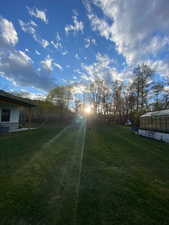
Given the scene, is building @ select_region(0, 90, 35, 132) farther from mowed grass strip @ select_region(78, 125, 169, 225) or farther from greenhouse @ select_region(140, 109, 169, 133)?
greenhouse @ select_region(140, 109, 169, 133)

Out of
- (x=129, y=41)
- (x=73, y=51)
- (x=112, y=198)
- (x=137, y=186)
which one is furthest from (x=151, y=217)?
(x=73, y=51)

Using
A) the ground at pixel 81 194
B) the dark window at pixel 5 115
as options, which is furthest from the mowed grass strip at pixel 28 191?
the dark window at pixel 5 115

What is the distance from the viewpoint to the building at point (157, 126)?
28.5ft

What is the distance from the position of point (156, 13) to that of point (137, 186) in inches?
356

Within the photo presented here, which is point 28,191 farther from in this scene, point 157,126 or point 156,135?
point 157,126

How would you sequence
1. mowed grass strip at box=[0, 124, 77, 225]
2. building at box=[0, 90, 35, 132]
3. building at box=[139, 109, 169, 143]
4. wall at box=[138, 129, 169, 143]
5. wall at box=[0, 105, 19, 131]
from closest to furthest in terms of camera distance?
1. mowed grass strip at box=[0, 124, 77, 225]
2. wall at box=[138, 129, 169, 143]
3. building at box=[139, 109, 169, 143]
4. building at box=[0, 90, 35, 132]
5. wall at box=[0, 105, 19, 131]

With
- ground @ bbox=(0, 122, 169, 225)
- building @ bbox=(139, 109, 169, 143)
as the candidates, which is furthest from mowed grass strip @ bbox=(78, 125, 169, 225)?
building @ bbox=(139, 109, 169, 143)

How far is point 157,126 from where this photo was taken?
9.73m

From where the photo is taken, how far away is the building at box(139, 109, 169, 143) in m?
8.67

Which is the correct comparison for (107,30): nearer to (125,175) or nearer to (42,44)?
(42,44)

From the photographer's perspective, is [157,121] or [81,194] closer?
[81,194]

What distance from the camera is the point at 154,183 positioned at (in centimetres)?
282

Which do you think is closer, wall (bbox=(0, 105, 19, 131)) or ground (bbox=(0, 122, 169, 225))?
ground (bbox=(0, 122, 169, 225))

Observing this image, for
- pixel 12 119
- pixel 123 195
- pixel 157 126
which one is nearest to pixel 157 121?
pixel 157 126
